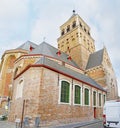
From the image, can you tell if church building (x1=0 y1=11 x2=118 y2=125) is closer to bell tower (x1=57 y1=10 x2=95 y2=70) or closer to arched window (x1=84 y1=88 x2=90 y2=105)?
arched window (x1=84 y1=88 x2=90 y2=105)

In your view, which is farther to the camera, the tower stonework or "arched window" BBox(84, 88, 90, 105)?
the tower stonework

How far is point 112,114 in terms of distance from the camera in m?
7.95

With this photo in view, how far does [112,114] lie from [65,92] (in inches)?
197

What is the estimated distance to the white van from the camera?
7673 millimetres

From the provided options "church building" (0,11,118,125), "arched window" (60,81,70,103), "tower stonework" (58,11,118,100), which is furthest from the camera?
"tower stonework" (58,11,118,100)

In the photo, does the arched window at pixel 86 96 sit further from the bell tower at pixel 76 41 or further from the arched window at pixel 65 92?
the bell tower at pixel 76 41

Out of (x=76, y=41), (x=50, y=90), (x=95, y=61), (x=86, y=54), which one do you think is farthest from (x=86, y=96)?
(x=76, y=41)

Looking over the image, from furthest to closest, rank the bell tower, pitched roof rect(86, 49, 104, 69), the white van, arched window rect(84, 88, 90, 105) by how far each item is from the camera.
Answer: the bell tower, pitched roof rect(86, 49, 104, 69), arched window rect(84, 88, 90, 105), the white van

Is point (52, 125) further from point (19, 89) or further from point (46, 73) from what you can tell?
point (19, 89)

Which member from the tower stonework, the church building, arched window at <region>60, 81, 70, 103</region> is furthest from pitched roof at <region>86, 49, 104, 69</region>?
arched window at <region>60, 81, 70, 103</region>

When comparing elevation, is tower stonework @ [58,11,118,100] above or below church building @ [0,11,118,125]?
above

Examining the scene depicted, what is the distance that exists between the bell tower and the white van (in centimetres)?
1827

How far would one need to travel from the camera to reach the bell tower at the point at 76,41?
27.9m

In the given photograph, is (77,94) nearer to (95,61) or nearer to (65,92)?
(65,92)
